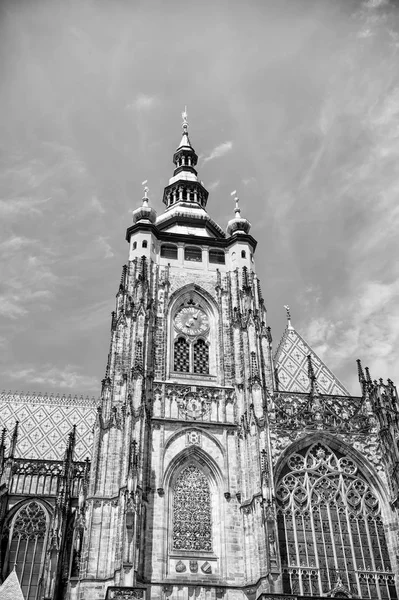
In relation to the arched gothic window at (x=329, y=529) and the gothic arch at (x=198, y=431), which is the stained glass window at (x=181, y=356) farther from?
the arched gothic window at (x=329, y=529)

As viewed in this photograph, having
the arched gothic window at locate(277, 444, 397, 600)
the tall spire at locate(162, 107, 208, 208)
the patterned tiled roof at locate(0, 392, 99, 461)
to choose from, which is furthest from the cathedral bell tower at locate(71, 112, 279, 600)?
the patterned tiled roof at locate(0, 392, 99, 461)

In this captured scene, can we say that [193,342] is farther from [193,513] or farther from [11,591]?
[11,591]

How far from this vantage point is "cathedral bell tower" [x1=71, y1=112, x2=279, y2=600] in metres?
23.0

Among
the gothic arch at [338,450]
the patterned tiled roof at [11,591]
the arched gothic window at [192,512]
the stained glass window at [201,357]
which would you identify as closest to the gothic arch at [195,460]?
the arched gothic window at [192,512]

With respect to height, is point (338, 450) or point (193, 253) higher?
point (193, 253)

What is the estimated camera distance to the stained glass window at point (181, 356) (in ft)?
97.0

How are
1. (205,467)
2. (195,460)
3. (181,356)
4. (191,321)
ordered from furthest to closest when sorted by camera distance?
(191,321) < (181,356) < (195,460) < (205,467)

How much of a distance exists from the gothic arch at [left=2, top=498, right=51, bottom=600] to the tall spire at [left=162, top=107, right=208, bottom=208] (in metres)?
19.2

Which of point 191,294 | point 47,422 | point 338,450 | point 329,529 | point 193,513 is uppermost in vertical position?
point 191,294

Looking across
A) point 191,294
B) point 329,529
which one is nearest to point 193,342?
point 191,294

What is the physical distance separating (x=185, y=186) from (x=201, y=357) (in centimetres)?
1479

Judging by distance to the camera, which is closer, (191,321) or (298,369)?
(191,321)

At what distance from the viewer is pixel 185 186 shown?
135 feet

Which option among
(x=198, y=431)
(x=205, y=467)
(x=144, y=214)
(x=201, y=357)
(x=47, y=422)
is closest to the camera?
(x=205, y=467)
